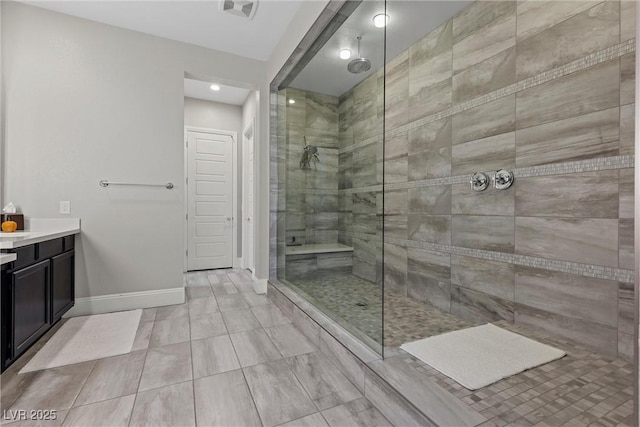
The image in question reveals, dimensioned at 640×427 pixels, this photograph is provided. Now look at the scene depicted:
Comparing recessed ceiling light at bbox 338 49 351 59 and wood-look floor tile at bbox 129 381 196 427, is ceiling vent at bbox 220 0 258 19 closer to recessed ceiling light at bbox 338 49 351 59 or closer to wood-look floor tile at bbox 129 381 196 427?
recessed ceiling light at bbox 338 49 351 59

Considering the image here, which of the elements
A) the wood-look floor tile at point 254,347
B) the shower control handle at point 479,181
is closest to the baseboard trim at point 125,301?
the wood-look floor tile at point 254,347

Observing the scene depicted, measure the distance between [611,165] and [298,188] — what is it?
247 centimetres

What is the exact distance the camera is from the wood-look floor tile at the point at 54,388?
1510 mm

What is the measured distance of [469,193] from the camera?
2.46m

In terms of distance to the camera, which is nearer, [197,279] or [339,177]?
[339,177]

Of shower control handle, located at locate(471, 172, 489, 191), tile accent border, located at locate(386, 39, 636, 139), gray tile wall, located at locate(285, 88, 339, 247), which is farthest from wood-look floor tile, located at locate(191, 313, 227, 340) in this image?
tile accent border, located at locate(386, 39, 636, 139)

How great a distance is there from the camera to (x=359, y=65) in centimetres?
254

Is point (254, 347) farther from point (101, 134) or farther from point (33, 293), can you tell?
point (101, 134)

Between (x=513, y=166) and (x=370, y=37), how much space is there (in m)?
1.40

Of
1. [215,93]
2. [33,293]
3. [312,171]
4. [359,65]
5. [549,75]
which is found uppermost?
[215,93]

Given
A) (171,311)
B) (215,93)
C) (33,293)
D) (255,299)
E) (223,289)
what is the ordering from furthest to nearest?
(215,93) < (223,289) < (255,299) < (171,311) < (33,293)

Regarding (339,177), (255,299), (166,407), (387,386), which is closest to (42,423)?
(166,407)

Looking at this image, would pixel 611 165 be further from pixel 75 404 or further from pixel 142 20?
pixel 142 20

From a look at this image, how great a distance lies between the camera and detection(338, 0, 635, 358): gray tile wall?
165cm
